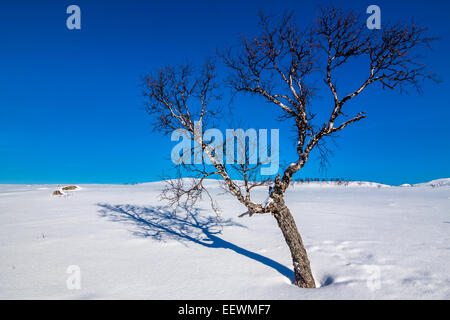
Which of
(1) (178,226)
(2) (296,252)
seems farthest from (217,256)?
(1) (178,226)

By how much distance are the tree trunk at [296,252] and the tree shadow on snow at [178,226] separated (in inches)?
18.4

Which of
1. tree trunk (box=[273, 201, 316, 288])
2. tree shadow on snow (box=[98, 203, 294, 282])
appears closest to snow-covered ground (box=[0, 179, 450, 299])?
tree shadow on snow (box=[98, 203, 294, 282])

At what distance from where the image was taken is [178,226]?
9445mm

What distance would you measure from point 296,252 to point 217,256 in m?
2.17

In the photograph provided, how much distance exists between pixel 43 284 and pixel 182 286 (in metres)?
2.65

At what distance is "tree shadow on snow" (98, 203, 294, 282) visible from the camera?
682cm

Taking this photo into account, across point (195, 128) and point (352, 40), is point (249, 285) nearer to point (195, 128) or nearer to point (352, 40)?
point (195, 128)

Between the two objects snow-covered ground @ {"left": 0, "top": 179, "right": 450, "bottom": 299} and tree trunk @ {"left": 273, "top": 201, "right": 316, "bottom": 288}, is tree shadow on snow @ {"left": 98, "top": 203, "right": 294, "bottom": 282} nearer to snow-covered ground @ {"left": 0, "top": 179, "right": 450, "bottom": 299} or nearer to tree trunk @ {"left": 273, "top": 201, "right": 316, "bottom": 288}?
snow-covered ground @ {"left": 0, "top": 179, "right": 450, "bottom": 299}

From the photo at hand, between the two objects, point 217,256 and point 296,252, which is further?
point 217,256

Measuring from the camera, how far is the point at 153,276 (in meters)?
5.18

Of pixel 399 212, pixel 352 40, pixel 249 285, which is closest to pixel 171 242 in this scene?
pixel 249 285

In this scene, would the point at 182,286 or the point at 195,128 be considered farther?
the point at 195,128

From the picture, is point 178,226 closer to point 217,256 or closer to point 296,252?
point 217,256

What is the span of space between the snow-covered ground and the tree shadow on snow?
37 millimetres
